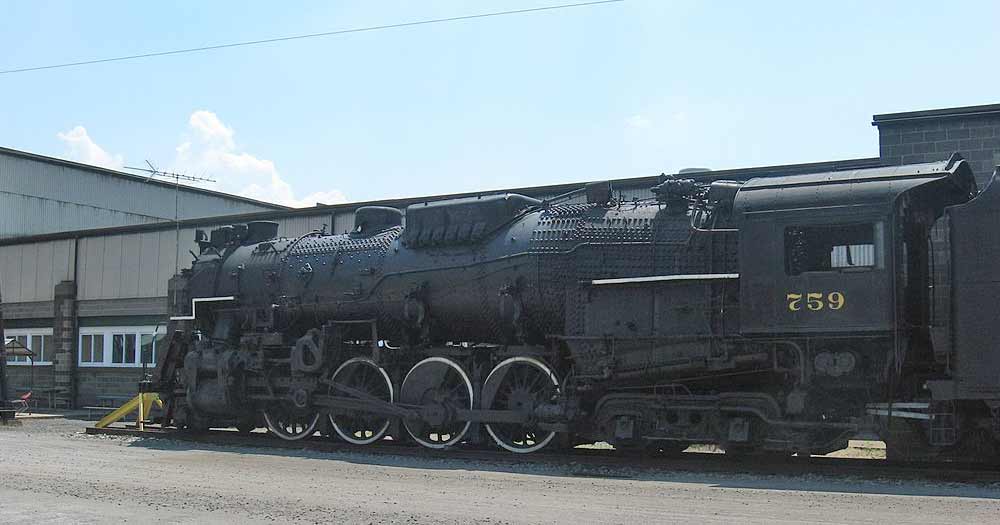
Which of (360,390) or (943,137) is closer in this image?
(360,390)

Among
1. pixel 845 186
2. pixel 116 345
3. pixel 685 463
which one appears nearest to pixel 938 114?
pixel 845 186

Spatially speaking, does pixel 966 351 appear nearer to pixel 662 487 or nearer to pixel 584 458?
pixel 662 487

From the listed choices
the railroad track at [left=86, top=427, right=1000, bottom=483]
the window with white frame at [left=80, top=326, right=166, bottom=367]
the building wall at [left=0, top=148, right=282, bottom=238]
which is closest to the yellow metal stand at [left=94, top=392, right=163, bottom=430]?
the railroad track at [left=86, top=427, right=1000, bottom=483]

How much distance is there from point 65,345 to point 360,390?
777 inches

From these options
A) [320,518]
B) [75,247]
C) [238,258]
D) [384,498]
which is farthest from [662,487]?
[75,247]

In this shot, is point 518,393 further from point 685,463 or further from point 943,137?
point 943,137

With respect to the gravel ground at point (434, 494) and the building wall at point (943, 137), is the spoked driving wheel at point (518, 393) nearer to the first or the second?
the gravel ground at point (434, 494)

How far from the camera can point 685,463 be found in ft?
43.6

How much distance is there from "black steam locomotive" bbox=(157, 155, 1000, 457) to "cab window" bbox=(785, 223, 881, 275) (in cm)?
3

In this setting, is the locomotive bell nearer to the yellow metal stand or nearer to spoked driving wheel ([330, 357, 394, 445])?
spoked driving wheel ([330, 357, 394, 445])

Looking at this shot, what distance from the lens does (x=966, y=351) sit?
11.4 m

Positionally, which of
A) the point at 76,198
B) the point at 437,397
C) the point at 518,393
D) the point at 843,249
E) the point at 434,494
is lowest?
the point at 434,494

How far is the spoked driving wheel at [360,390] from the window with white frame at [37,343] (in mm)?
19883

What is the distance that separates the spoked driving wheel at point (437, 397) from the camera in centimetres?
1560
